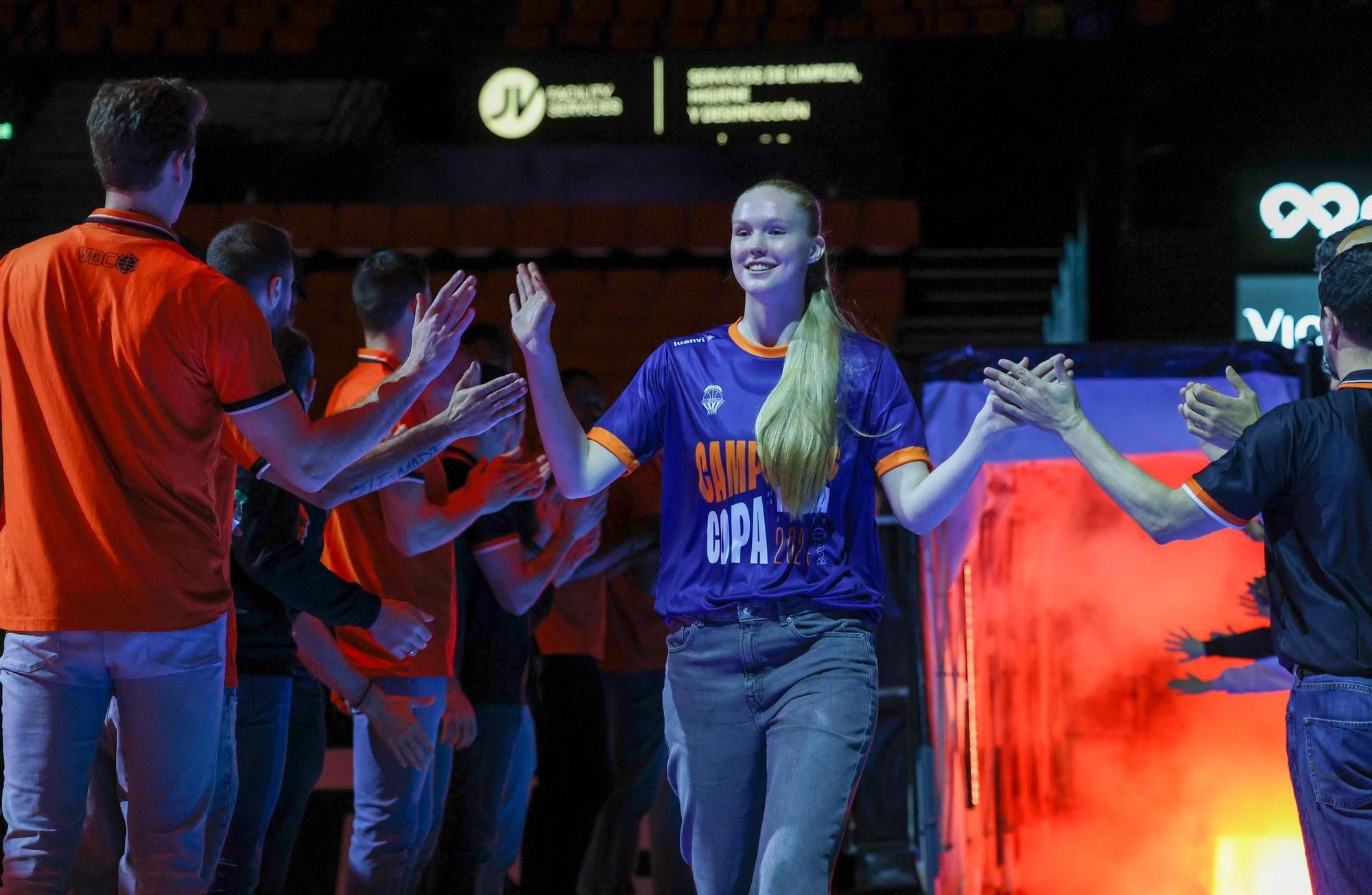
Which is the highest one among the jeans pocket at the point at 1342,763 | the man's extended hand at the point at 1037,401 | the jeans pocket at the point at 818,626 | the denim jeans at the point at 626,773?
the man's extended hand at the point at 1037,401

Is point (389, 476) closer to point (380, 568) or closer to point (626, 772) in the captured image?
point (380, 568)

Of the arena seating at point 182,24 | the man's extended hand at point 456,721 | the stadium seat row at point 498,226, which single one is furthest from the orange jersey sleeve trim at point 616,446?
the arena seating at point 182,24

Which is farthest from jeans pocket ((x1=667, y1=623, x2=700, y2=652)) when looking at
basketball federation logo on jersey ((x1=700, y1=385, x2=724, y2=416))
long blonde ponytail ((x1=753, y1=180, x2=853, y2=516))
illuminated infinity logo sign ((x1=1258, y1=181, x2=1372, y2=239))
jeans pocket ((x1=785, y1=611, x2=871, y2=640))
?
illuminated infinity logo sign ((x1=1258, y1=181, x2=1372, y2=239))

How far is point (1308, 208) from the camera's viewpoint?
247 inches

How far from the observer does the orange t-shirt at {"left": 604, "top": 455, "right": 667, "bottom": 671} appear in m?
4.85

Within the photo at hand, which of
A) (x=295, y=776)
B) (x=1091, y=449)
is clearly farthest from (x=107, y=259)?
(x=1091, y=449)

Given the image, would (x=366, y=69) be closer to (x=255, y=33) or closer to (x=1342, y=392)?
(x=255, y=33)

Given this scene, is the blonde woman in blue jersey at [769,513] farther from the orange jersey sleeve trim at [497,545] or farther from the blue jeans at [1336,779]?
the orange jersey sleeve trim at [497,545]

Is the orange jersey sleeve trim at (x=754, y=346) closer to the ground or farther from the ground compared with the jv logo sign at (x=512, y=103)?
closer to the ground

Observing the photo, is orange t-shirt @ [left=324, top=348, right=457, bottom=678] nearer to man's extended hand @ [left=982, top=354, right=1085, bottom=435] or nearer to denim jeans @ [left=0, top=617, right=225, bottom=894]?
denim jeans @ [left=0, top=617, right=225, bottom=894]

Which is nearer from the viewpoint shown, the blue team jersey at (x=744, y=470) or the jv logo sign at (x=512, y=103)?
the blue team jersey at (x=744, y=470)

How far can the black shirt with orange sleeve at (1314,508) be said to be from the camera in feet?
8.58

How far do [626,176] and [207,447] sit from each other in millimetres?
9712

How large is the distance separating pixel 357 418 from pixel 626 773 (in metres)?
2.39
